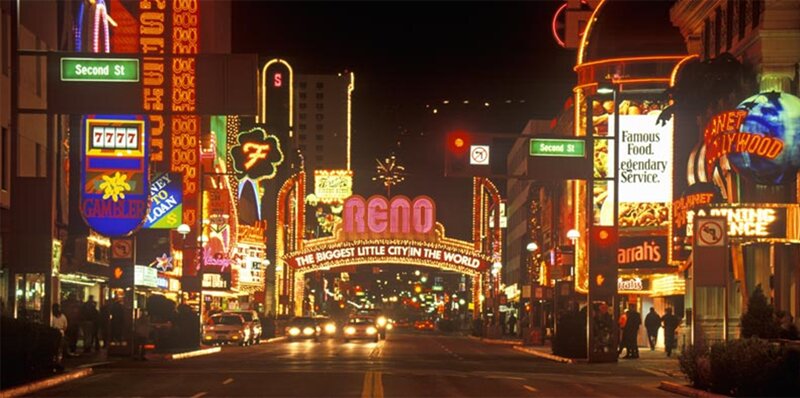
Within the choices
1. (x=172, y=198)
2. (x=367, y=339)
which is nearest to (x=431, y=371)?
(x=172, y=198)

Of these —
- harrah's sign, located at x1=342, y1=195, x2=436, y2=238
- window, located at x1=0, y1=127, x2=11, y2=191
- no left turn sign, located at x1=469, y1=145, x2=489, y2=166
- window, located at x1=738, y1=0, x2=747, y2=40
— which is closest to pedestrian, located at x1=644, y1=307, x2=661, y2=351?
no left turn sign, located at x1=469, y1=145, x2=489, y2=166

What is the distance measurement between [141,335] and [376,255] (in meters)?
55.1

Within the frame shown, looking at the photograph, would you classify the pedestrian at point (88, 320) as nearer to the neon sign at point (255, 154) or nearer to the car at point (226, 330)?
the car at point (226, 330)

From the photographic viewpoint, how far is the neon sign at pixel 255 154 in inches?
3484

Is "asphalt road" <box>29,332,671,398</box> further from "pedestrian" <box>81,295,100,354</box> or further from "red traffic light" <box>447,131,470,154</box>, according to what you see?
"red traffic light" <box>447,131,470,154</box>

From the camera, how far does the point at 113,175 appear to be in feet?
155

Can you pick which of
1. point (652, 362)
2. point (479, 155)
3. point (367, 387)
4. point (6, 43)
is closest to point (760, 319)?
point (367, 387)

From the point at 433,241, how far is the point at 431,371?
6203cm

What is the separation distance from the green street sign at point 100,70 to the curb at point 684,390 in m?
13.7

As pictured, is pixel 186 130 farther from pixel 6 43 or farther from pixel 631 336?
pixel 631 336

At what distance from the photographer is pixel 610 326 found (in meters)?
41.2

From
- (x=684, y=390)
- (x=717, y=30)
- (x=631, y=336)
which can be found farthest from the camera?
(x=631, y=336)

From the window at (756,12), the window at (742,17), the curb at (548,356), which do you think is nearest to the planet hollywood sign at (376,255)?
the curb at (548,356)

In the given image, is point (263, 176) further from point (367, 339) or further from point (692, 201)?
point (692, 201)
